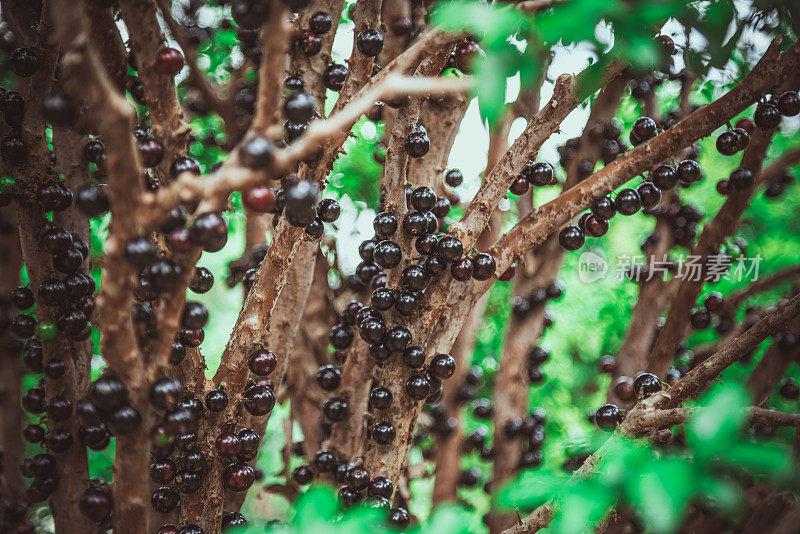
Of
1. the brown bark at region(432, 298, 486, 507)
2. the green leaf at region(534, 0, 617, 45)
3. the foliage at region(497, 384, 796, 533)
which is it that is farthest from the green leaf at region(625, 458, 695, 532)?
the brown bark at region(432, 298, 486, 507)

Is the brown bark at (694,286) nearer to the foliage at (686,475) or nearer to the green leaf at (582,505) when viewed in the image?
the foliage at (686,475)

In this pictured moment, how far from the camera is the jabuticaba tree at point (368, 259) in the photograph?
1204 millimetres

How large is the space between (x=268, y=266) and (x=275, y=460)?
6908mm

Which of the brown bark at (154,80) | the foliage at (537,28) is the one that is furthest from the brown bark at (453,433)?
the foliage at (537,28)

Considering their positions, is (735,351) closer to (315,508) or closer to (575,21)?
(575,21)

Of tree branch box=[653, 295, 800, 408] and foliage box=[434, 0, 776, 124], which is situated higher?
foliage box=[434, 0, 776, 124]

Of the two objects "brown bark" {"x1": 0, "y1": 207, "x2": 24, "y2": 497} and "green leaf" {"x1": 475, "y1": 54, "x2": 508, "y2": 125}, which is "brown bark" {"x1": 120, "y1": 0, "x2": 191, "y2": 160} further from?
"brown bark" {"x1": 0, "y1": 207, "x2": 24, "y2": 497}

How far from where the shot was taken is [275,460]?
8039mm

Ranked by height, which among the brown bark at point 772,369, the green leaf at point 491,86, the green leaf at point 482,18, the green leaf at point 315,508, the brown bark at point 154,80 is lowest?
the green leaf at point 315,508

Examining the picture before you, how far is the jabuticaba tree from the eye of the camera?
3.95ft

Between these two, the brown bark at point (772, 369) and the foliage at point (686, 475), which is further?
the brown bark at point (772, 369)

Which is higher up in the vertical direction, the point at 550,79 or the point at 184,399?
the point at 550,79

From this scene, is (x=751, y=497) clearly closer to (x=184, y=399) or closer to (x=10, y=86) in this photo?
(x=184, y=399)

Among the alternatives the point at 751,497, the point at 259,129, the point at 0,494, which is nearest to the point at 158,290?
the point at 259,129
